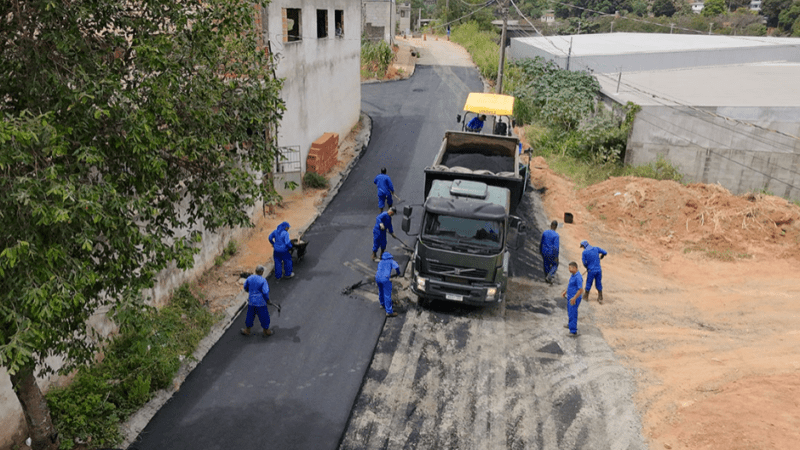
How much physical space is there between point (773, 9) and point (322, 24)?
10058 centimetres

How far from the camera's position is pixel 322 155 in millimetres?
21250

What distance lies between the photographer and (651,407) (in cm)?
993

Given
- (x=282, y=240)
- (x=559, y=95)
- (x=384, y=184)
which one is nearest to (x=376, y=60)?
(x=559, y=95)

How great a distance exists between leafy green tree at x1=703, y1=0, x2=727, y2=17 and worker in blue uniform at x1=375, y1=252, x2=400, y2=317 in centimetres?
11295

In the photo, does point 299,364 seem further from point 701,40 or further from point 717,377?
point 701,40

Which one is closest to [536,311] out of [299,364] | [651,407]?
[651,407]

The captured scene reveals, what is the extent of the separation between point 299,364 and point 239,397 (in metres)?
1.34

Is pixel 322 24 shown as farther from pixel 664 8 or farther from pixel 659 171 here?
pixel 664 8

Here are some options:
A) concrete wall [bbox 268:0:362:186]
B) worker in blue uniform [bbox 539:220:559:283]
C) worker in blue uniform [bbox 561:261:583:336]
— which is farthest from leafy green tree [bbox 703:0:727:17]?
worker in blue uniform [bbox 561:261:583:336]

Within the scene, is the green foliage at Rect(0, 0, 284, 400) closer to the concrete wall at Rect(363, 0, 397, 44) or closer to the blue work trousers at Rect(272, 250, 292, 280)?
the blue work trousers at Rect(272, 250, 292, 280)

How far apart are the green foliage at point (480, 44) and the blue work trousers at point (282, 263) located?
28666 millimetres

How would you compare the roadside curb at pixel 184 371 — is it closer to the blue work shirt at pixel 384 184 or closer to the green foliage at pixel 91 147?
the blue work shirt at pixel 384 184

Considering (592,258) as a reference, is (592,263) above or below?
below

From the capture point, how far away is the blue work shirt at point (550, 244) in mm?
14266
